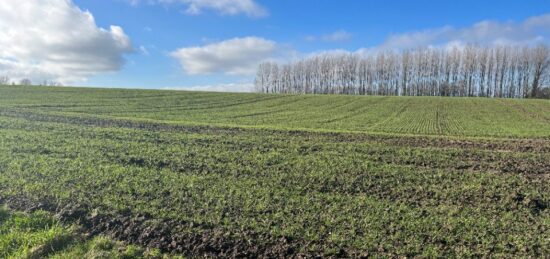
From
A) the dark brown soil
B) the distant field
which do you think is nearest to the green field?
the dark brown soil

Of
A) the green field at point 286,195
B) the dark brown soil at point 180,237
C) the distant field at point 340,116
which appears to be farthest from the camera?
the distant field at point 340,116

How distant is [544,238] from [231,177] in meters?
8.07

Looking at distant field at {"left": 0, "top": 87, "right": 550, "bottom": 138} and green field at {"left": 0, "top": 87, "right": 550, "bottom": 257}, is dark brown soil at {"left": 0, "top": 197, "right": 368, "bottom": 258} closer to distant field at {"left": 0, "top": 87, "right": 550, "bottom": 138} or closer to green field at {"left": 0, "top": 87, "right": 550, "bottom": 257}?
green field at {"left": 0, "top": 87, "right": 550, "bottom": 257}

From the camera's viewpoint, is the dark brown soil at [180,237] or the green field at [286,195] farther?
the green field at [286,195]

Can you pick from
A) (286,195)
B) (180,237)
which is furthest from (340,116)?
(180,237)

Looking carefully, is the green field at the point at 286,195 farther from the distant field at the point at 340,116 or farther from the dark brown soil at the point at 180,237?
the distant field at the point at 340,116

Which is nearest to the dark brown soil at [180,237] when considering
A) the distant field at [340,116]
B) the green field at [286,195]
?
the green field at [286,195]

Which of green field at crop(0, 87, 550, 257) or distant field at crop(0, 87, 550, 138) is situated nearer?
green field at crop(0, 87, 550, 257)

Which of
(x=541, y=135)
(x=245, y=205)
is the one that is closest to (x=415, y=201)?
(x=245, y=205)

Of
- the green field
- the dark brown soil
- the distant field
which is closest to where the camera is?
the dark brown soil

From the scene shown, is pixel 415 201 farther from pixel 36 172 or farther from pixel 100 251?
pixel 36 172

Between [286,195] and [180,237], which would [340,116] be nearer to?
[286,195]

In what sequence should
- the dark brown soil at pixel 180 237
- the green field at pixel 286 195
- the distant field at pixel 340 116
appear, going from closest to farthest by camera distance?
the dark brown soil at pixel 180 237 < the green field at pixel 286 195 < the distant field at pixel 340 116

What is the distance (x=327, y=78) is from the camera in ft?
409
